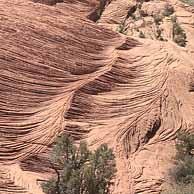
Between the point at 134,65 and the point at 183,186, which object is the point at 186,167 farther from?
the point at 134,65

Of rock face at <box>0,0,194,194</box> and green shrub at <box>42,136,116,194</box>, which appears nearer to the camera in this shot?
green shrub at <box>42,136,116,194</box>

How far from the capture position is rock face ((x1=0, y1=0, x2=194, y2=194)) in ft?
57.9

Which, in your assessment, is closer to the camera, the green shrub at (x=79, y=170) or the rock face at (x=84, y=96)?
the green shrub at (x=79, y=170)

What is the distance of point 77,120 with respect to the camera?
744 inches

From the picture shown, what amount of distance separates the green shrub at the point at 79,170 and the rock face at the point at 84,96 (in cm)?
74

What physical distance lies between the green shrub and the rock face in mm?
737

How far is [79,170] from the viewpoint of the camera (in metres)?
16.2

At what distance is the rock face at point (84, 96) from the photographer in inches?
695

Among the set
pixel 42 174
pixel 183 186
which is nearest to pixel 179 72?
pixel 183 186

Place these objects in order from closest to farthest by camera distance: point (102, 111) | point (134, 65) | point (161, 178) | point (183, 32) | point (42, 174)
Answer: point (42, 174) < point (161, 178) < point (102, 111) < point (134, 65) < point (183, 32)

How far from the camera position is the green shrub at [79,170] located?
52.7 feet

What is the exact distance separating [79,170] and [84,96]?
13.0 ft

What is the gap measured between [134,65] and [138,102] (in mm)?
2000

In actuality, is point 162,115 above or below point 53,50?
below
